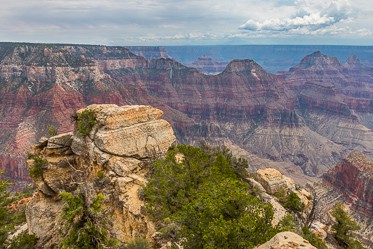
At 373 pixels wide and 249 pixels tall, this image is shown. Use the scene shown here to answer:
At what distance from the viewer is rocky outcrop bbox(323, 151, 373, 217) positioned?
7994 centimetres

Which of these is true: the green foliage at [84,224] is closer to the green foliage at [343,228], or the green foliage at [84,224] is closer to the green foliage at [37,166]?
the green foliage at [37,166]

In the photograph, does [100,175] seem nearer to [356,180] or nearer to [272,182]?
[272,182]

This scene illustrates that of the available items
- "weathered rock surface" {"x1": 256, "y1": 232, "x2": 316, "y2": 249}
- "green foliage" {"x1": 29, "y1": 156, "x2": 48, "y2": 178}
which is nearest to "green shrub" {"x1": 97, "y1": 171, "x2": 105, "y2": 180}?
"green foliage" {"x1": 29, "y1": 156, "x2": 48, "y2": 178}

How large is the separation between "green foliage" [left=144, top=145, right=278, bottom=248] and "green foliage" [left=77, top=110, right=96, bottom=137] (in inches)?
457

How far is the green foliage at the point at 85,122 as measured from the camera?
38.1 meters

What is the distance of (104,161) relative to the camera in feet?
116

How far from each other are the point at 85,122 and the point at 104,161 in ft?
21.0

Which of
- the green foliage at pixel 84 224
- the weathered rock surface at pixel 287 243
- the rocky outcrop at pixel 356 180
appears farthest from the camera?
the rocky outcrop at pixel 356 180

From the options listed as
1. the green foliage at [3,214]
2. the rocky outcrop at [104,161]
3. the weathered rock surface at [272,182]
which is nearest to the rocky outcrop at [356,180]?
the weathered rock surface at [272,182]

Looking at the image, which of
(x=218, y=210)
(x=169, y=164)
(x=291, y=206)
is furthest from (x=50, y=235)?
(x=291, y=206)

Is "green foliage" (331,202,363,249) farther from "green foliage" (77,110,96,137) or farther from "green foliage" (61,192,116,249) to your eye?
"green foliage" (77,110,96,137)

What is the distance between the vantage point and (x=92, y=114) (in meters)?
39.3

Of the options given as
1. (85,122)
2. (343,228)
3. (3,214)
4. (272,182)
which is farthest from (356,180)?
(3,214)

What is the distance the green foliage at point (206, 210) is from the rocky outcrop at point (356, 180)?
218 ft
